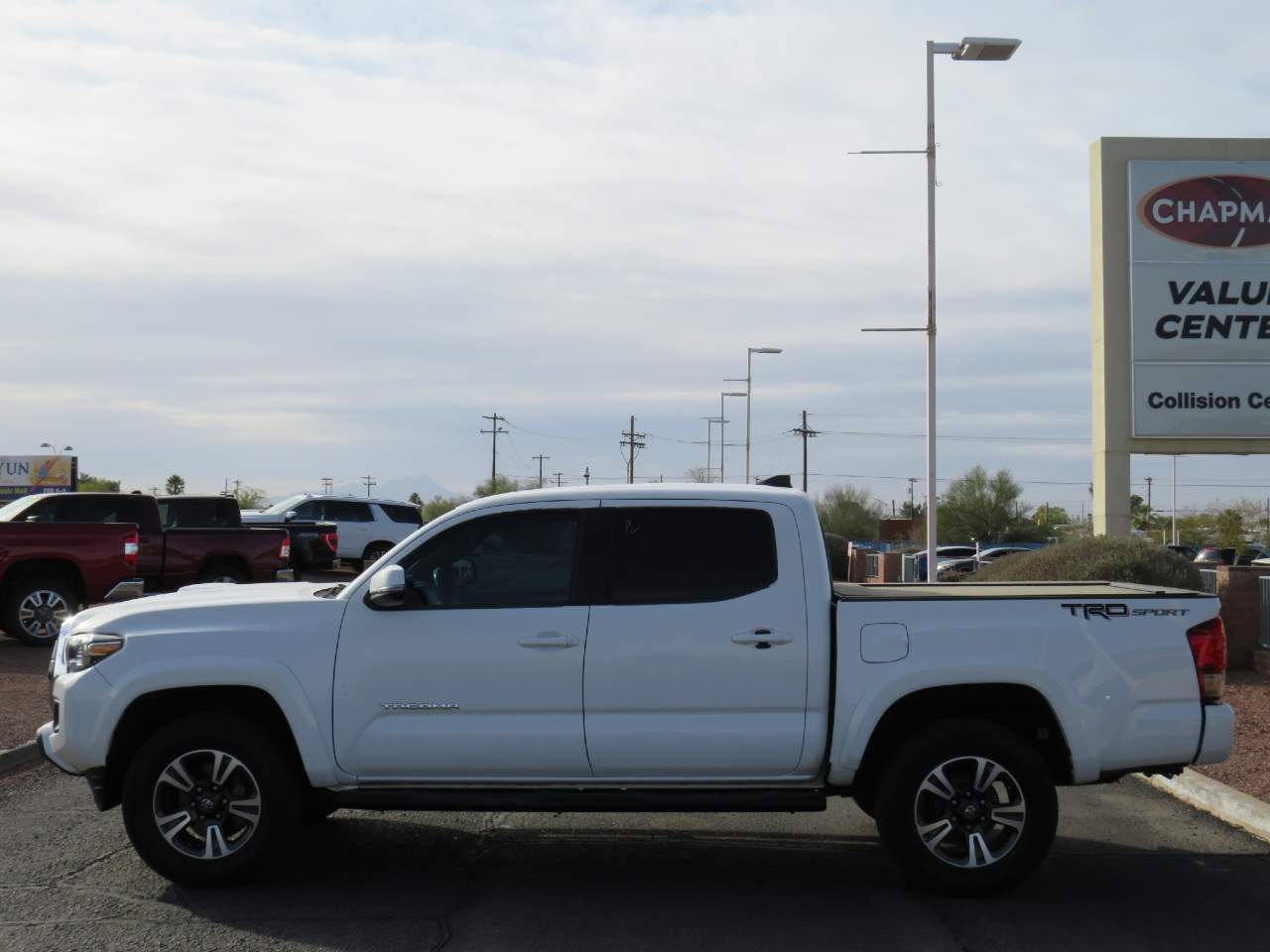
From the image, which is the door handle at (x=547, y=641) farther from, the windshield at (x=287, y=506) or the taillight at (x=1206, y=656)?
the windshield at (x=287, y=506)

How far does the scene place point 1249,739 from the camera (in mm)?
11047

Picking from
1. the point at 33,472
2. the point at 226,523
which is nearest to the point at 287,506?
the point at 226,523

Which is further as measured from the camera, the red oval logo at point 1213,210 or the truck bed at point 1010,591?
the red oval logo at point 1213,210

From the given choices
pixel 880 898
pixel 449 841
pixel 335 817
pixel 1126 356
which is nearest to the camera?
pixel 880 898

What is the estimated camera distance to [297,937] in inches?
238

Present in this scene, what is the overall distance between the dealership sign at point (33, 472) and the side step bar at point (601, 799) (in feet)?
262

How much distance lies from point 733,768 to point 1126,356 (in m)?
18.2

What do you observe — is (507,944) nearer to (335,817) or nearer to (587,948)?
(587,948)

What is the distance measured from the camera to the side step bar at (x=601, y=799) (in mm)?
6609

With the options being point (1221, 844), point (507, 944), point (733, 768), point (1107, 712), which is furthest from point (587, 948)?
point (1221, 844)

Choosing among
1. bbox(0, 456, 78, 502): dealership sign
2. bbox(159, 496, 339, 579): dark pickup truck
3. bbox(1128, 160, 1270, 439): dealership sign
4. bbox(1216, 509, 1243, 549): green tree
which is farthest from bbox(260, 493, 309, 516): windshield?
bbox(1216, 509, 1243, 549): green tree

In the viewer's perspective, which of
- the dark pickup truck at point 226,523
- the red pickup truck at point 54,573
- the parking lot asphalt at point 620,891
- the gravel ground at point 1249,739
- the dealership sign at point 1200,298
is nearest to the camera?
the parking lot asphalt at point 620,891

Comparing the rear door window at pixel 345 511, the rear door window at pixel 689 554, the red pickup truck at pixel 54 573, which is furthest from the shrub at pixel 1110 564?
the rear door window at pixel 345 511

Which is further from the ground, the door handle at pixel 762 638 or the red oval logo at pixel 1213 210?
the red oval logo at pixel 1213 210
